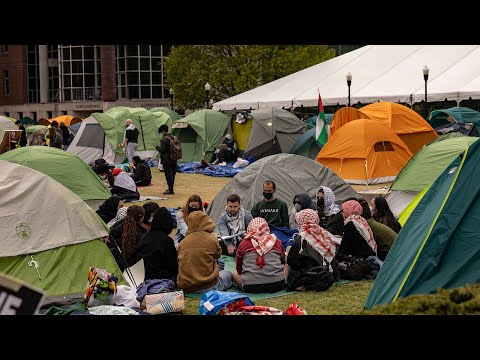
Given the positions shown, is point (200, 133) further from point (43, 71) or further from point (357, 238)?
point (43, 71)

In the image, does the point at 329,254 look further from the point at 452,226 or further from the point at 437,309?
the point at 437,309

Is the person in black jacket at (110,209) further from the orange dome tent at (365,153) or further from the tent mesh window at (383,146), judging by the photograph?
the tent mesh window at (383,146)

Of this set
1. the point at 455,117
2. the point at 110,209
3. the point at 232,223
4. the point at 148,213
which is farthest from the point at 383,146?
the point at 148,213

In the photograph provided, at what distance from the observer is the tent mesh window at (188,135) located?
2659 cm

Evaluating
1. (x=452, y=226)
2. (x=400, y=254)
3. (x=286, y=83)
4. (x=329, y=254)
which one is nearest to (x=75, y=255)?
(x=329, y=254)

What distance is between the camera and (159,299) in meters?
7.82

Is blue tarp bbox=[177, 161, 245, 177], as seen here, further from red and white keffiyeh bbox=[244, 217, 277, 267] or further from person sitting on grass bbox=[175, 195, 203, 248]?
red and white keffiyeh bbox=[244, 217, 277, 267]

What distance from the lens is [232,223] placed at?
10742 mm

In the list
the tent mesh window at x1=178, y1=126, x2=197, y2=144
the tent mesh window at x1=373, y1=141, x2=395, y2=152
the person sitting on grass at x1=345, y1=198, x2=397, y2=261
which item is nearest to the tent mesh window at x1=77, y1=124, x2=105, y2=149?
the tent mesh window at x1=178, y1=126, x2=197, y2=144

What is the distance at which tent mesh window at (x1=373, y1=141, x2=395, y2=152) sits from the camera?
19.6 m

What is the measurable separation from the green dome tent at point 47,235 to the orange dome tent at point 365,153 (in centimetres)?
1135

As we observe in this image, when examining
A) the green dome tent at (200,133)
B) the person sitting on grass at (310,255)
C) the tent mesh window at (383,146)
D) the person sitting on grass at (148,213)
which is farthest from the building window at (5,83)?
the person sitting on grass at (310,255)

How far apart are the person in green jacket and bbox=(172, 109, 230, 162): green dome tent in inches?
571
